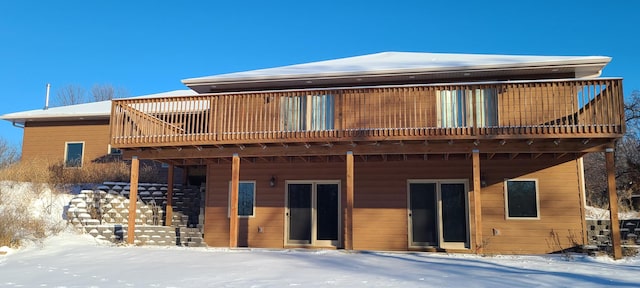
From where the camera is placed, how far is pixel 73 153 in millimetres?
19172

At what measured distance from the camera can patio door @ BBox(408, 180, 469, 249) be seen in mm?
12570

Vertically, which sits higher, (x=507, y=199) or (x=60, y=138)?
(x=60, y=138)

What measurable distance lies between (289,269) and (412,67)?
670cm

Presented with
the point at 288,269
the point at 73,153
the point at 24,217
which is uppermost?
the point at 73,153

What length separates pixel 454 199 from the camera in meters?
12.8

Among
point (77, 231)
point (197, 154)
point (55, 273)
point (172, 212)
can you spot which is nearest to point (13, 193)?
point (77, 231)

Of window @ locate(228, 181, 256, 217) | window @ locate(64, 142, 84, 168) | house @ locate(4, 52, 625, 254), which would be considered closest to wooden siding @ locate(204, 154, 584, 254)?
house @ locate(4, 52, 625, 254)

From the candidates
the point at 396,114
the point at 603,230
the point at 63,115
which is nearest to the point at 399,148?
the point at 396,114

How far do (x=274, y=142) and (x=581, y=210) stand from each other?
744cm

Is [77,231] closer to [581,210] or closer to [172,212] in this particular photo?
[172,212]

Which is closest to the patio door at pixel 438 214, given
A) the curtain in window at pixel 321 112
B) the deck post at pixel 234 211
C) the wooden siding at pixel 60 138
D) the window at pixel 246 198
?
the curtain in window at pixel 321 112

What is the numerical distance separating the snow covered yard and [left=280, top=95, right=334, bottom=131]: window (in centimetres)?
346

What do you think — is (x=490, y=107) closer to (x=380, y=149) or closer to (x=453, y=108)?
(x=453, y=108)

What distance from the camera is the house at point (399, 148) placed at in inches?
426
